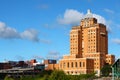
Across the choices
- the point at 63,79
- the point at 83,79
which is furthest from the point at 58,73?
the point at 83,79

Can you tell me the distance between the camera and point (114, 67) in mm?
58406

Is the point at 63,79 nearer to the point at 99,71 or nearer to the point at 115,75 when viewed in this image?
the point at 115,75

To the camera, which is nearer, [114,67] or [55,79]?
[114,67]

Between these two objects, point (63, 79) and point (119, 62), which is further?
point (63, 79)

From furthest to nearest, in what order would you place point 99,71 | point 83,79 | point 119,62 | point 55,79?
point 99,71 < point 83,79 < point 55,79 < point 119,62

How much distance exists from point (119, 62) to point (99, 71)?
143002 millimetres

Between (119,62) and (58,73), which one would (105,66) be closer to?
(58,73)

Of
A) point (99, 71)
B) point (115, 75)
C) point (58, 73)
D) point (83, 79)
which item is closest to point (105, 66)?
point (99, 71)

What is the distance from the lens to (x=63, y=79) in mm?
95688

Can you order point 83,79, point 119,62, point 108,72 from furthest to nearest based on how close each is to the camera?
point 108,72, point 83,79, point 119,62

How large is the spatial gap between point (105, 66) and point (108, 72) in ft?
28.6

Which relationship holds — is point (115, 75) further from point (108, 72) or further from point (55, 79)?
point (108, 72)

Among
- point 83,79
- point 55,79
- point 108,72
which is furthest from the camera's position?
point 108,72

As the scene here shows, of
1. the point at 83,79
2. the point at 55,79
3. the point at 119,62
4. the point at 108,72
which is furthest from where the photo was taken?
the point at 108,72
